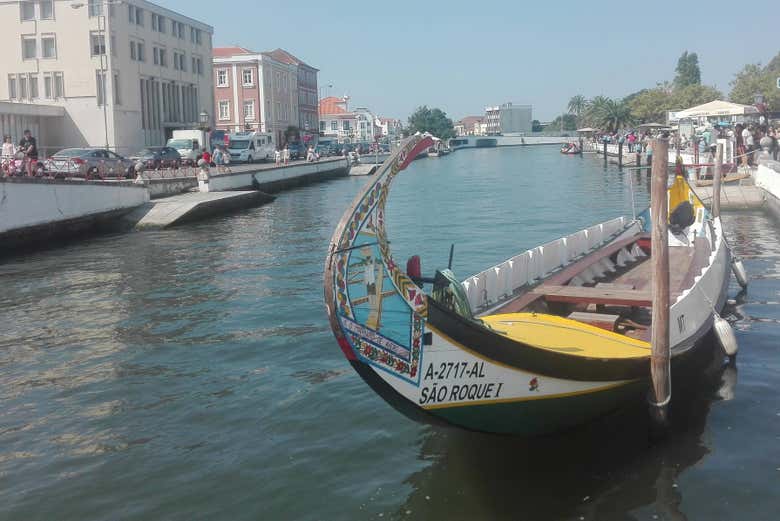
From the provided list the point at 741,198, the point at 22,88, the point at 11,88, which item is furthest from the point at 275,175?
the point at 741,198

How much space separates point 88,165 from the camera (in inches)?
1236

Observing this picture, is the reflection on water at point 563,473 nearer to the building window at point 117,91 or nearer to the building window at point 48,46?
Answer: the building window at point 117,91

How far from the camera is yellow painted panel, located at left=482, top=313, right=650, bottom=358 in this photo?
8.14 meters

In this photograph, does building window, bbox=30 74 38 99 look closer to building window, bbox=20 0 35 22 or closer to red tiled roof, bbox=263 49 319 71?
building window, bbox=20 0 35 22

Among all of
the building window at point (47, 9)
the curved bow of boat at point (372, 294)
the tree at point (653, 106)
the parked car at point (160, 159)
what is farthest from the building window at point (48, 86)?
the tree at point (653, 106)

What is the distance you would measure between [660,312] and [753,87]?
89684mm

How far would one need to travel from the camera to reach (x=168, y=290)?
17.2m

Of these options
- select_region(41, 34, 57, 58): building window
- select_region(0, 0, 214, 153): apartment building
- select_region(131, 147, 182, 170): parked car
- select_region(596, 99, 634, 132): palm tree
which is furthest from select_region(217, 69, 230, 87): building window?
select_region(596, 99, 634, 132): palm tree

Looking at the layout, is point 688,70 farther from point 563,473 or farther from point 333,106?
point 563,473

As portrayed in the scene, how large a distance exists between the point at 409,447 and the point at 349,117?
429 ft

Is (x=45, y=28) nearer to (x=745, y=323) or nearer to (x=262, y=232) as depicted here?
(x=262, y=232)

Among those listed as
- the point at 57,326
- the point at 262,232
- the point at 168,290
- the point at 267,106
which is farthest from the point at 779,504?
the point at 267,106

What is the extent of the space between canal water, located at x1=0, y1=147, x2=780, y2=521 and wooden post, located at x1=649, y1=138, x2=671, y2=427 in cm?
50

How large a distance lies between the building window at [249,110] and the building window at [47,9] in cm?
3199
